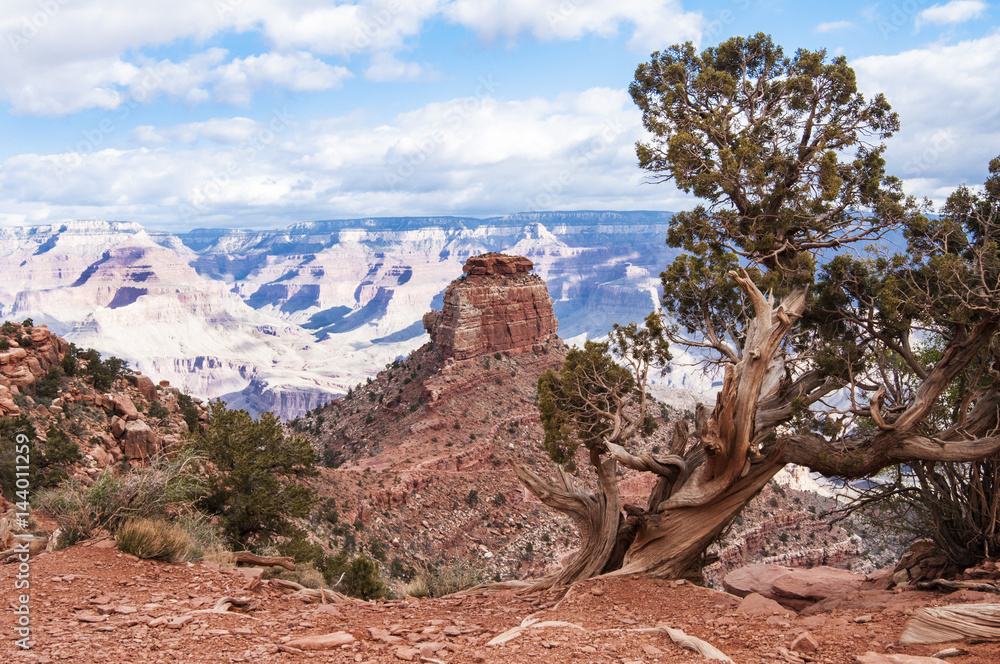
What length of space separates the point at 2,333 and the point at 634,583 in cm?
2733

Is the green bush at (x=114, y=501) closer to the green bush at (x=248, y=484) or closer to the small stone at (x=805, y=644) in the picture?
the green bush at (x=248, y=484)

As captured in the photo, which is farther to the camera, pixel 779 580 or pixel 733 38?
pixel 733 38

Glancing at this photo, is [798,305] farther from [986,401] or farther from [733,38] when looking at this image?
[733,38]

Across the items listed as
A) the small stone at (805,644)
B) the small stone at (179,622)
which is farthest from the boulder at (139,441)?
the small stone at (805,644)

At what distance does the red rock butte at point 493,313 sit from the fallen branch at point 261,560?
40.7 metres

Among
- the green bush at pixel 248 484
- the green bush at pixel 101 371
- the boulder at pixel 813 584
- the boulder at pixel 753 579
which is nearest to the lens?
the boulder at pixel 813 584

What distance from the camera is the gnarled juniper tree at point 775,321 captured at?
41.9 ft

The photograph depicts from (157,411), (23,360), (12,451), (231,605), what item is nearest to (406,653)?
(231,605)

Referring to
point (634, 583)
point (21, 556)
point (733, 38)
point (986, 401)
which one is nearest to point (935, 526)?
point (986, 401)

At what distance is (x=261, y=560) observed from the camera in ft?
44.0

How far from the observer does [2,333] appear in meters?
25.8

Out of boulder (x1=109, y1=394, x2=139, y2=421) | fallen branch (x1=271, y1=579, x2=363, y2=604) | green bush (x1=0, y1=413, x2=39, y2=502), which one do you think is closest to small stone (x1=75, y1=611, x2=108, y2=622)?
fallen branch (x1=271, y1=579, x2=363, y2=604)

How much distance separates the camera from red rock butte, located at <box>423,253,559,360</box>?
55156 millimetres

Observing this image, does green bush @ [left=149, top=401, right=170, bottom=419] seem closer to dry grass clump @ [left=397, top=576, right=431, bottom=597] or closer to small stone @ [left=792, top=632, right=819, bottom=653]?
dry grass clump @ [left=397, top=576, right=431, bottom=597]
